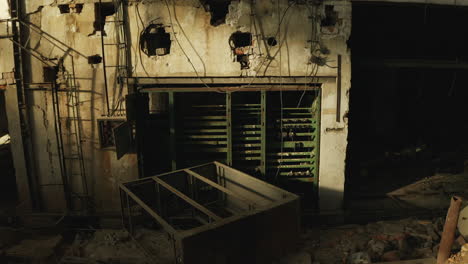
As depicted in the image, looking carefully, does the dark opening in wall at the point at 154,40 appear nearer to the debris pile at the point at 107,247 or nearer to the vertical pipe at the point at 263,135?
the vertical pipe at the point at 263,135

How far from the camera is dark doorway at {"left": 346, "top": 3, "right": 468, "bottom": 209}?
777 centimetres

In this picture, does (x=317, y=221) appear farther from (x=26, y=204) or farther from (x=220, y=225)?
(x=26, y=204)

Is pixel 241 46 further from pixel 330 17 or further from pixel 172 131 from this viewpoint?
pixel 172 131

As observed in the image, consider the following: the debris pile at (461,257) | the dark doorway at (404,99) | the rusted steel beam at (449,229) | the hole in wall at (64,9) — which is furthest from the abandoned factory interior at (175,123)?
the dark doorway at (404,99)

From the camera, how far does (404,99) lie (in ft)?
34.4

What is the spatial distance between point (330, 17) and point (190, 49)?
2.84 m

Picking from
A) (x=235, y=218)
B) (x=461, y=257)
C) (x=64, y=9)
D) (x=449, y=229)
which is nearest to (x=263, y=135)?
(x=235, y=218)

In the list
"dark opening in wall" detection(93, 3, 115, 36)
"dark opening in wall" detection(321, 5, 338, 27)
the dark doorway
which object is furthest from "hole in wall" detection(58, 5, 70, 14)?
the dark doorway

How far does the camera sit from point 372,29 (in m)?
8.41

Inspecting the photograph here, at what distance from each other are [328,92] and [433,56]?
4.52m

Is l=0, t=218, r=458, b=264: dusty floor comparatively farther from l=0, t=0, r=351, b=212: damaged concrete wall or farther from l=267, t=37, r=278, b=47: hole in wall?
l=267, t=37, r=278, b=47: hole in wall

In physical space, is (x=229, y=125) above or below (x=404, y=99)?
below

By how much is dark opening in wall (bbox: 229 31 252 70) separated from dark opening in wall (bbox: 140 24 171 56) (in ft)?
4.14

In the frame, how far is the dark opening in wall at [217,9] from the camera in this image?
19.4 ft
